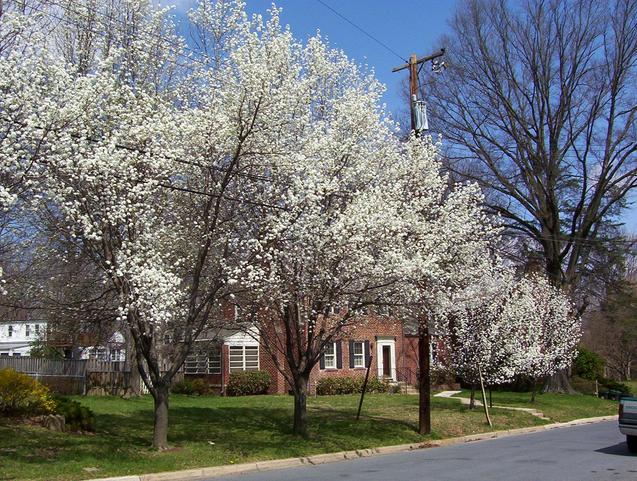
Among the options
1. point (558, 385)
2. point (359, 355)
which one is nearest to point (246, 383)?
point (359, 355)

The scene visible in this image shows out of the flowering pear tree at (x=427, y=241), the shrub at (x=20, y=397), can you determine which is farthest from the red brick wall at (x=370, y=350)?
the shrub at (x=20, y=397)

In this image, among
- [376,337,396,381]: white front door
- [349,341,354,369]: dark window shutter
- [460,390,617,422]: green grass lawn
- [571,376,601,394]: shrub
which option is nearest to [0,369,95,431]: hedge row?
[460,390,617,422]: green grass lawn

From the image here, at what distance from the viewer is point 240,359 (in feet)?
120

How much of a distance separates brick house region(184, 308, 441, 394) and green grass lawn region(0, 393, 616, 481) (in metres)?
4.61

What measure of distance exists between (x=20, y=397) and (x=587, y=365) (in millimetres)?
36321

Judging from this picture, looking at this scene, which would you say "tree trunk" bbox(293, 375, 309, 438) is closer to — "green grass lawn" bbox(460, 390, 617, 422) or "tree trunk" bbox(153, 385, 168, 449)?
"tree trunk" bbox(153, 385, 168, 449)

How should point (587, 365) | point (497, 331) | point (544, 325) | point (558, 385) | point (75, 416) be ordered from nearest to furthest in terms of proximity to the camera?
point (75, 416) < point (497, 331) < point (544, 325) < point (558, 385) < point (587, 365)

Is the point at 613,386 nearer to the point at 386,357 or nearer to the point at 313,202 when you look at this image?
the point at 386,357

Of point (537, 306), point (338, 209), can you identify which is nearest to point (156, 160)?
point (338, 209)

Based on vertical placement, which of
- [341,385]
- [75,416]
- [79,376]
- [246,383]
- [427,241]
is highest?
[427,241]

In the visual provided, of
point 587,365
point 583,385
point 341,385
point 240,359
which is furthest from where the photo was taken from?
point 583,385

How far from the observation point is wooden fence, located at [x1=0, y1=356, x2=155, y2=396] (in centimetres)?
3103

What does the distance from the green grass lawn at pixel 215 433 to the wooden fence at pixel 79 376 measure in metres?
2.91

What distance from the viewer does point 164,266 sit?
14.5 m
